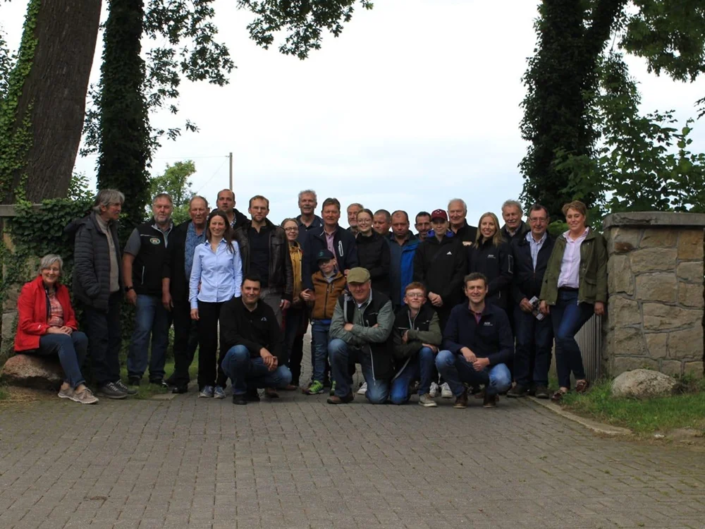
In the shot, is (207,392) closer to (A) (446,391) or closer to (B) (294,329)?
(B) (294,329)

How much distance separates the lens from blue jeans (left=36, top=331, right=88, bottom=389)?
10117 millimetres

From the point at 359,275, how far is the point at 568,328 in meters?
2.31

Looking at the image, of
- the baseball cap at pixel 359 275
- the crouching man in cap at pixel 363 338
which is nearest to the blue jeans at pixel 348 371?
the crouching man in cap at pixel 363 338

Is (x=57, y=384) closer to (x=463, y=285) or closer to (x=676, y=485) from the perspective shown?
(x=463, y=285)

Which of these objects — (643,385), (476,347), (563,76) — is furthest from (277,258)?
(563,76)

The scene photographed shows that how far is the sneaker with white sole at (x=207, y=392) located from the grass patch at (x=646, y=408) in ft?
12.4

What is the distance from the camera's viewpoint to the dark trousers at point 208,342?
10.8 meters

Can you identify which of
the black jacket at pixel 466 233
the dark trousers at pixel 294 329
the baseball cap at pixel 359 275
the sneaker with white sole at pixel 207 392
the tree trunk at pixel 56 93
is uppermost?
the tree trunk at pixel 56 93

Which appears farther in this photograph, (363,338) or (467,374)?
(363,338)

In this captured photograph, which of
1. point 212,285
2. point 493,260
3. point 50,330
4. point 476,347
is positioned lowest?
point 476,347

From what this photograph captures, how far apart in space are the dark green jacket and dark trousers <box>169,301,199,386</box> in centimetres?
393

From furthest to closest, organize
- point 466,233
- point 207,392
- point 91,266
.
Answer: point 466,233
point 207,392
point 91,266

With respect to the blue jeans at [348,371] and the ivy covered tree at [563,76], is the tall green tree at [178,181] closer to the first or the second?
the ivy covered tree at [563,76]

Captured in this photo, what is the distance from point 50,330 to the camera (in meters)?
10.1
